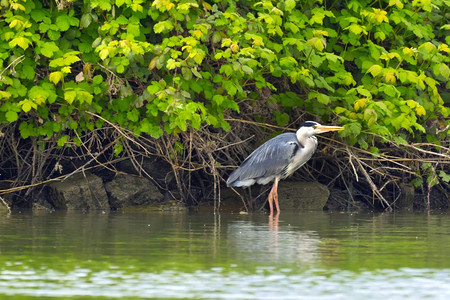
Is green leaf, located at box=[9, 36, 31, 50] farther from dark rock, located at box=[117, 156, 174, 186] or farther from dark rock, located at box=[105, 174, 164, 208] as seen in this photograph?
dark rock, located at box=[117, 156, 174, 186]

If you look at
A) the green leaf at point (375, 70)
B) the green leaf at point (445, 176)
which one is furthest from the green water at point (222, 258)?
the green leaf at point (375, 70)

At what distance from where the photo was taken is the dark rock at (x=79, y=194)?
12812 mm

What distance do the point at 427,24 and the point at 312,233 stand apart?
16.2 feet

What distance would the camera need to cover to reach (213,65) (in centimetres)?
1314

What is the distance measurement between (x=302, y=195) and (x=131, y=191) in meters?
2.27

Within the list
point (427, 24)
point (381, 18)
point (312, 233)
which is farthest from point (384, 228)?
point (427, 24)

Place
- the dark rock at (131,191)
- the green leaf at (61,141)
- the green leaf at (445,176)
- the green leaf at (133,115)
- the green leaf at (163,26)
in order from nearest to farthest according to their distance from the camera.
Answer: the green leaf at (163,26) → the green leaf at (133,115) → the green leaf at (61,141) → the green leaf at (445,176) → the dark rock at (131,191)

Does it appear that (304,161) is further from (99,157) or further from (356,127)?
(99,157)

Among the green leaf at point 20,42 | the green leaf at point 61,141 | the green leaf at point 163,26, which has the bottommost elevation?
the green leaf at point 61,141

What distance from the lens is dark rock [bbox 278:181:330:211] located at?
13.4 meters

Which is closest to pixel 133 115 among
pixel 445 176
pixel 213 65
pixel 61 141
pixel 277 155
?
pixel 61 141

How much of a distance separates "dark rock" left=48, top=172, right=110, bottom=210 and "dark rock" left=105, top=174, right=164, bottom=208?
0.15m

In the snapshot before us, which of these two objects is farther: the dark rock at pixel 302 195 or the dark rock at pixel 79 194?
the dark rock at pixel 302 195

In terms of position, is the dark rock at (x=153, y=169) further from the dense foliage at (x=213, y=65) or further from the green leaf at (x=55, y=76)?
the green leaf at (x=55, y=76)
